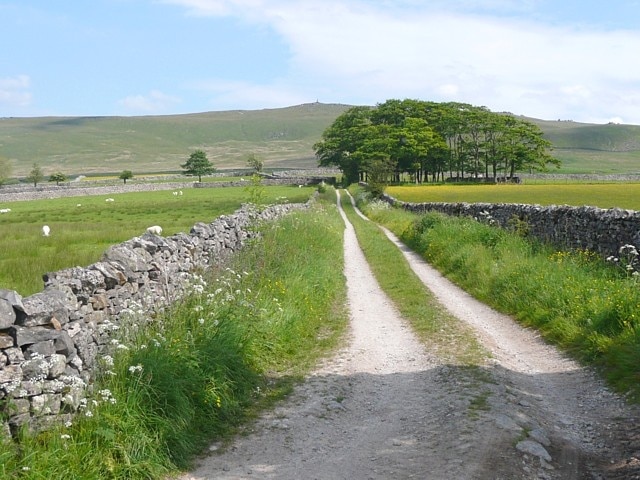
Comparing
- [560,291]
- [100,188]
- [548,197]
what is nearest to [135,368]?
[560,291]

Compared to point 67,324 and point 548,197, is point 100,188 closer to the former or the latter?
point 548,197

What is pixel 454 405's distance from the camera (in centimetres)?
782

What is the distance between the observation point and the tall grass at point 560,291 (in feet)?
31.6

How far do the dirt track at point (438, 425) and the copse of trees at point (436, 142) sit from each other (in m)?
91.1

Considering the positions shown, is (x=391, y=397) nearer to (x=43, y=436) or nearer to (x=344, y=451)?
(x=344, y=451)

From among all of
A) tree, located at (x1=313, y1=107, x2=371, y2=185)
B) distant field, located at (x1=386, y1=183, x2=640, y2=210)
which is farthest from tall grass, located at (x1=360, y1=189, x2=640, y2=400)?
Answer: tree, located at (x1=313, y1=107, x2=371, y2=185)

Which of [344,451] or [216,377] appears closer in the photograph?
[344,451]

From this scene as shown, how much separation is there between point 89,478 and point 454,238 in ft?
62.9

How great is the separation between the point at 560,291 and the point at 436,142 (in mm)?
96048

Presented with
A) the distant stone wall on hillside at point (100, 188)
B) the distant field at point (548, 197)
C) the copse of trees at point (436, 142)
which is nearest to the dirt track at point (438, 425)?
the distant field at point (548, 197)

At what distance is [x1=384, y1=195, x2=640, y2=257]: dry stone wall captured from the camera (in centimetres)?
1440

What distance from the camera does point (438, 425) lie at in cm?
726

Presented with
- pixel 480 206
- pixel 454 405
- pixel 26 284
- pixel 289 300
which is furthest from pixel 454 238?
pixel 454 405

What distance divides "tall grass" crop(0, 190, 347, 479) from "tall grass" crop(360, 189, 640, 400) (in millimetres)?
3963
